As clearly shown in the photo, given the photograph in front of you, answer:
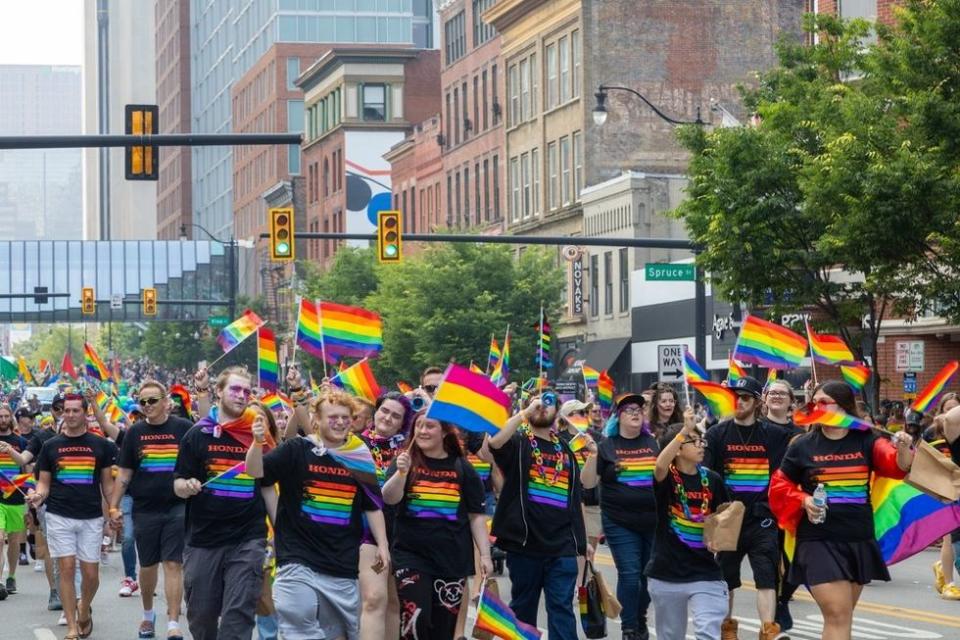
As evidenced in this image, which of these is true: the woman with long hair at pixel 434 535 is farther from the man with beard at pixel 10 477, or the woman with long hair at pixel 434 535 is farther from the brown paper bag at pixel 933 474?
the man with beard at pixel 10 477

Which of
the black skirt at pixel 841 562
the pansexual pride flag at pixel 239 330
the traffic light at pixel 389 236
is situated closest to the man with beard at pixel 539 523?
the black skirt at pixel 841 562

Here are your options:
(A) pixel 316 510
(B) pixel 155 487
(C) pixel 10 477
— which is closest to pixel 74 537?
(B) pixel 155 487

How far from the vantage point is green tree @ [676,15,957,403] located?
976 inches

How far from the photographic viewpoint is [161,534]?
13.9 m

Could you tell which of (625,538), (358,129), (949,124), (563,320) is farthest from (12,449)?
A: (358,129)

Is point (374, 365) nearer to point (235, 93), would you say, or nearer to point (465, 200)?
point (465, 200)

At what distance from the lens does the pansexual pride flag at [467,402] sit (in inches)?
400

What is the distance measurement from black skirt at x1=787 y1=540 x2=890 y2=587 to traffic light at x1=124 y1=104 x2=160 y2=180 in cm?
1217

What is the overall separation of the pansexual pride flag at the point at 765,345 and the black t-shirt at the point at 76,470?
19.5 ft

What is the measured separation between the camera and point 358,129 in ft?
301

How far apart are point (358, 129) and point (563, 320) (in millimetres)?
36638

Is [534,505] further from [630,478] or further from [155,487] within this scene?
[155,487]

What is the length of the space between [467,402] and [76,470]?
16.9ft

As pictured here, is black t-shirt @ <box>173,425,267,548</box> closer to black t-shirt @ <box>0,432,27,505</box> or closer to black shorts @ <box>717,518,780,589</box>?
Result: black shorts @ <box>717,518,780,589</box>
